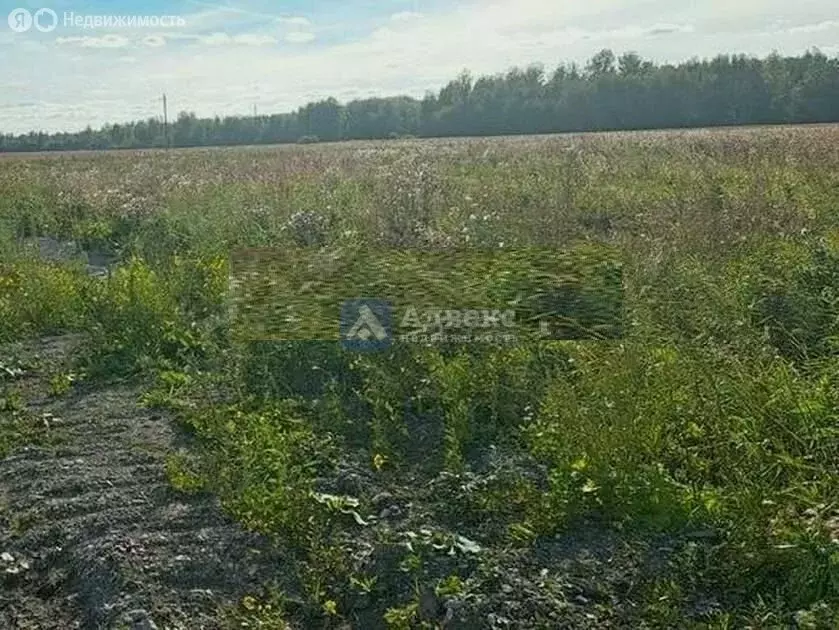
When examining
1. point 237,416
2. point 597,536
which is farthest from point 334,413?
point 597,536

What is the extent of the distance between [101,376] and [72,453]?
1326 millimetres

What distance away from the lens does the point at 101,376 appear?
564cm

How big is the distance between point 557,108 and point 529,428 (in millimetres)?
57503

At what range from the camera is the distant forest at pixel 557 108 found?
54750 millimetres

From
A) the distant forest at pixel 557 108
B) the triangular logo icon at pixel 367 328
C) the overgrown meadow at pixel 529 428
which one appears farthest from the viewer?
the distant forest at pixel 557 108

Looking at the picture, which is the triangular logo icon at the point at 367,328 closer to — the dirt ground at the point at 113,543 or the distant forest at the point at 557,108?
the dirt ground at the point at 113,543

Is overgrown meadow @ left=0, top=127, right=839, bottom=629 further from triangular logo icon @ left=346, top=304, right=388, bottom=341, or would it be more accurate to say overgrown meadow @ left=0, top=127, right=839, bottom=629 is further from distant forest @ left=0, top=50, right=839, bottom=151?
distant forest @ left=0, top=50, right=839, bottom=151

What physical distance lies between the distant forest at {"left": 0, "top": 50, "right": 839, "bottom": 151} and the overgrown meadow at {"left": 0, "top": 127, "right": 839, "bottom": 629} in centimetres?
4798

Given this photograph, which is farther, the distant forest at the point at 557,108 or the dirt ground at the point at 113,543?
the distant forest at the point at 557,108

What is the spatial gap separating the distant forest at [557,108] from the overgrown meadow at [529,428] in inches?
1889

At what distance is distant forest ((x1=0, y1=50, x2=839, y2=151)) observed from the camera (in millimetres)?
54750

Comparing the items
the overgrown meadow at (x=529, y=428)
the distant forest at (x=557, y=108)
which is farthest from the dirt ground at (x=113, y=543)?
the distant forest at (x=557, y=108)

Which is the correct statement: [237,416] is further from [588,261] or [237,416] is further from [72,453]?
[588,261]

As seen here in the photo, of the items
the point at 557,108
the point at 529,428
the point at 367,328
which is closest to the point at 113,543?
the point at 529,428
